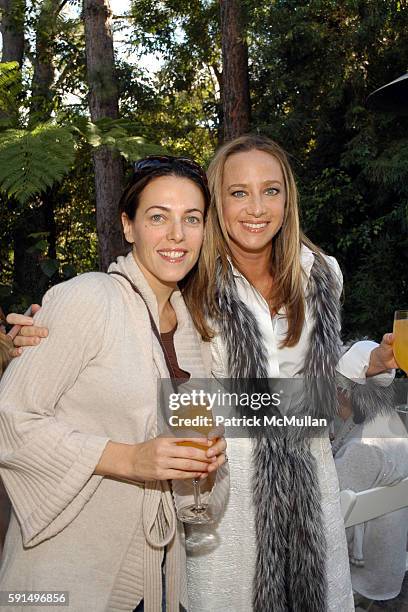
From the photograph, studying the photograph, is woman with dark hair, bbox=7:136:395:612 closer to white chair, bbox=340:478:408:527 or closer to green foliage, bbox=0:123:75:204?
white chair, bbox=340:478:408:527

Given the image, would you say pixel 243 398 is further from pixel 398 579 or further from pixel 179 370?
pixel 398 579

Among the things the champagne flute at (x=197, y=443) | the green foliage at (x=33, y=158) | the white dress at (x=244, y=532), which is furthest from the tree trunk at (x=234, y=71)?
the champagne flute at (x=197, y=443)

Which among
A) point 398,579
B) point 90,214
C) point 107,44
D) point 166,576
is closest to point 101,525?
point 166,576

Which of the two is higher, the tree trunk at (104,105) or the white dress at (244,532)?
the tree trunk at (104,105)

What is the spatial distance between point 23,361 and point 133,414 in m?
0.26

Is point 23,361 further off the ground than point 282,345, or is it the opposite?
point 282,345

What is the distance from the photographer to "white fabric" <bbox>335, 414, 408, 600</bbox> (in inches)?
111

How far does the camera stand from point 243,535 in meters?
1.96

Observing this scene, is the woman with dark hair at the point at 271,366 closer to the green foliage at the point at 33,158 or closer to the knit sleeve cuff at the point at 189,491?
the knit sleeve cuff at the point at 189,491

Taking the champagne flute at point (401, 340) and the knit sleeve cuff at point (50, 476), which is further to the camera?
the champagne flute at point (401, 340)

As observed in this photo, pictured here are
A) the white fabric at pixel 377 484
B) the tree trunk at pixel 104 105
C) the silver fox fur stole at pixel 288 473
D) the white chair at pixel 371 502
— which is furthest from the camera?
the tree trunk at pixel 104 105

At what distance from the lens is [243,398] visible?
2025 mm

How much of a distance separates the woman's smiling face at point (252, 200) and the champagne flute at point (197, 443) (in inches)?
32.5

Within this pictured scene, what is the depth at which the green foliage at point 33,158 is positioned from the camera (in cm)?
415
